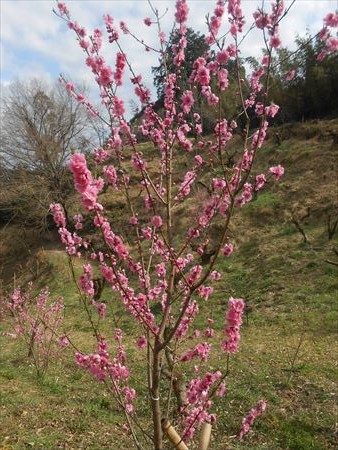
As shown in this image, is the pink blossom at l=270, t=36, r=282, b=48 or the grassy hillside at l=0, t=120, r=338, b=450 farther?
the grassy hillside at l=0, t=120, r=338, b=450

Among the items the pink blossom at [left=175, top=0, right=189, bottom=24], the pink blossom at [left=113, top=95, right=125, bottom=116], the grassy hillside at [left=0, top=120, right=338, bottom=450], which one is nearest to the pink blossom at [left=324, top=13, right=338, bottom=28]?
the pink blossom at [left=175, top=0, right=189, bottom=24]

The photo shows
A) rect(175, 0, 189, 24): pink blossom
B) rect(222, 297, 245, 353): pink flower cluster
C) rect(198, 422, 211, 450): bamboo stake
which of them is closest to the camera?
rect(198, 422, 211, 450): bamboo stake

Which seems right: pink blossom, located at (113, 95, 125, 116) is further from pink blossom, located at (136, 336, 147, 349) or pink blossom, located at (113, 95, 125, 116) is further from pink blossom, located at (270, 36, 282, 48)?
pink blossom, located at (136, 336, 147, 349)

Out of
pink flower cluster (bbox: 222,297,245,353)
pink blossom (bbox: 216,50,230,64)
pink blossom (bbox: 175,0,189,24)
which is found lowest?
pink flower cluster (bbox: 222,297,245,353)

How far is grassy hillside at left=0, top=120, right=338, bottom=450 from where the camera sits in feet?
20.0

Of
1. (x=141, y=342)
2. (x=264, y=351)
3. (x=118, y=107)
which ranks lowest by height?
(x=264, y=351)

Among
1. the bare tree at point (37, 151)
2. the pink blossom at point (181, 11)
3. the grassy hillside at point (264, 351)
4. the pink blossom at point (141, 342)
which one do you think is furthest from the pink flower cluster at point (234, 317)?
the bare tree at point (37, 151)

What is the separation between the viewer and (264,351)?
9.02m

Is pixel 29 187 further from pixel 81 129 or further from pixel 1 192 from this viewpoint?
pixel 81 129

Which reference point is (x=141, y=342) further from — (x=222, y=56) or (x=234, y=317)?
(x=222, y=56)

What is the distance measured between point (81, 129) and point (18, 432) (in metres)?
21.0

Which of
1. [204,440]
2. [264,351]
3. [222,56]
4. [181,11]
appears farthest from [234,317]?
[264,351]

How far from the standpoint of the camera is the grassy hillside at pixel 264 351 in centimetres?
610

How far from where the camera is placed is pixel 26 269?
2069 centimetres
